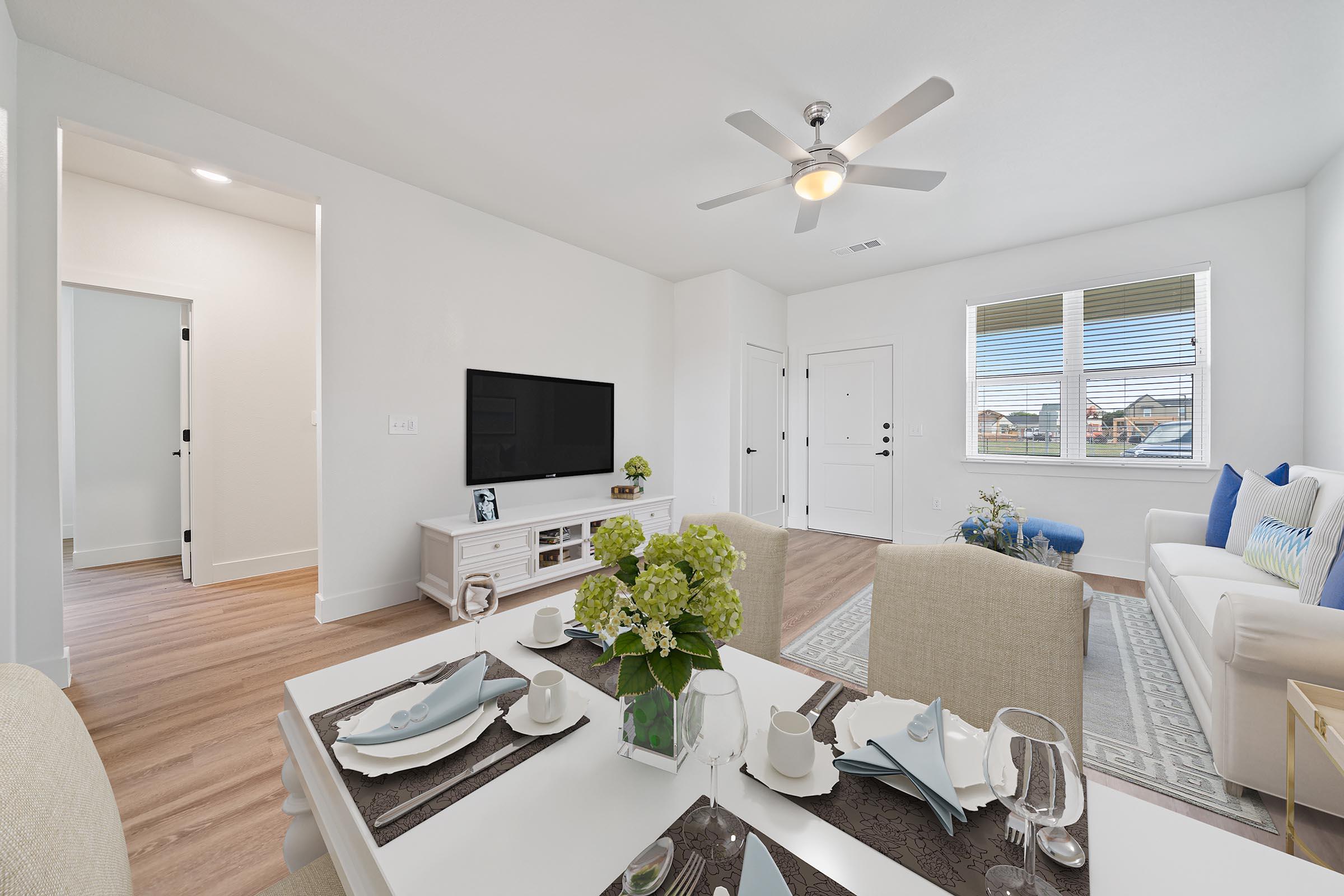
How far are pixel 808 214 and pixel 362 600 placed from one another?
11.3 feet

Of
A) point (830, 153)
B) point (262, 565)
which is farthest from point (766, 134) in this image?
point (262, 565)

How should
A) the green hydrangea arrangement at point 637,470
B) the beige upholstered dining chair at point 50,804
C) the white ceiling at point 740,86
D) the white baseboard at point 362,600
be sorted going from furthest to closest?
the green hydrangea arrangement at point 637,470, the white baseboard at point 362,600, the white ceiling at point 740,86, the beige upholstered dining chair at point 50,804

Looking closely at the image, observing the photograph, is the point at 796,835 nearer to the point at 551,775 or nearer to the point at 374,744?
the point at 551,775

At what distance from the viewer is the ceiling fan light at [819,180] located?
8.00 feet

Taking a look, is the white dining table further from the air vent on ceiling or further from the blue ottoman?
the air vent on ceiling

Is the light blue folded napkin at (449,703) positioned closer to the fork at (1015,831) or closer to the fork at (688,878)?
the fork at (688,878)

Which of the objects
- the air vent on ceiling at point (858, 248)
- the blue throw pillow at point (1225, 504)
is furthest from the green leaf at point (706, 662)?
the air vent on ceiling at point (858, 248)

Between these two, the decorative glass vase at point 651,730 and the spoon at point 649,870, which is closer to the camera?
the spoon at point 649,870

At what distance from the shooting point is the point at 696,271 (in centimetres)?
475

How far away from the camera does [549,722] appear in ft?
2.74

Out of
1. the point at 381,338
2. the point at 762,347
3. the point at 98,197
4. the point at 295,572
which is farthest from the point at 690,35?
the point at 295,572

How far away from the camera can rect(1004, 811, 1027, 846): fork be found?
22.9 inches

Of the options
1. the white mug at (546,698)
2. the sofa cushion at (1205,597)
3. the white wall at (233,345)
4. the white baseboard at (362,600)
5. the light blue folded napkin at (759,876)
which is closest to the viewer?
the light blue folded napkin at (759,876)

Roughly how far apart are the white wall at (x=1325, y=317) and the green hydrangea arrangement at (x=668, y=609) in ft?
13.0
